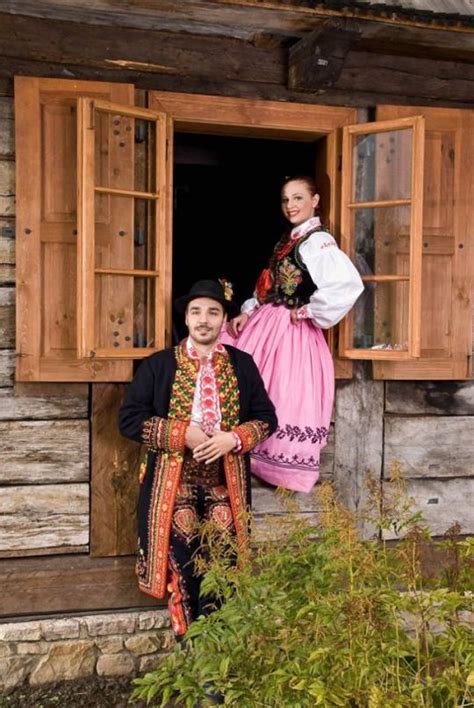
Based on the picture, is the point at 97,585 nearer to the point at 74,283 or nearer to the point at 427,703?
the point at 74,283

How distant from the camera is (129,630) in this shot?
13.8 feet

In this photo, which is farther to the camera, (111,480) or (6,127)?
(111,480)

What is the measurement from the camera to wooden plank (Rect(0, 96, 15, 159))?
3916 millimetres

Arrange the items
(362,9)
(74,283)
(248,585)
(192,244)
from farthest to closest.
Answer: (192,244) → (74,283) → (362,9) → (248,585)

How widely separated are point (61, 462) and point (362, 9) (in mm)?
2501

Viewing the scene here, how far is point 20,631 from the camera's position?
4.04 meters

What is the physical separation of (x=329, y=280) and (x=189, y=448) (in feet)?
3.48

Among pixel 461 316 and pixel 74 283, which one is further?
pixel 461 316

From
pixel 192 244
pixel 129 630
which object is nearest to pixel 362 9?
pixel 129 630

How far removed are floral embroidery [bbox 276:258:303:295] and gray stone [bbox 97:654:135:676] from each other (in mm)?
1995

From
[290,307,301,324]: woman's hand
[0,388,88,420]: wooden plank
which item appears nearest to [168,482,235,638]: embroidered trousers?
[0,388,88,420]: wooden plank

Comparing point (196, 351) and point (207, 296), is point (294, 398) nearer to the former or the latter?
point (196, 351)

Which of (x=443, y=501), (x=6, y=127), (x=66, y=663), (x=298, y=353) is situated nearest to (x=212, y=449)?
(x=298, y=353)

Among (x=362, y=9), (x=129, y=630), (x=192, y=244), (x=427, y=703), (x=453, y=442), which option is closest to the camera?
(x=427, y=703)
